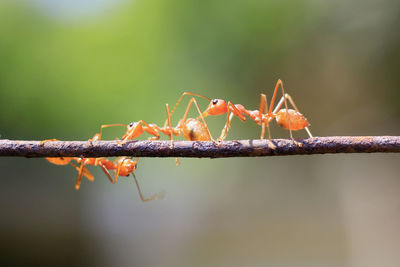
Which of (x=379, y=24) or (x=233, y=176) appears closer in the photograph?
(x=379, y=24)

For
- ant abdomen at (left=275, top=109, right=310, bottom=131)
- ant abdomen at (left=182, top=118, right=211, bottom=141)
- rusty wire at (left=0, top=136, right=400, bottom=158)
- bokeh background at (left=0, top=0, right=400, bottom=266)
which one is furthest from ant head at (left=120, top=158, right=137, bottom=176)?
bokeh background at (left=0, top=0, right=400, bottom=266)

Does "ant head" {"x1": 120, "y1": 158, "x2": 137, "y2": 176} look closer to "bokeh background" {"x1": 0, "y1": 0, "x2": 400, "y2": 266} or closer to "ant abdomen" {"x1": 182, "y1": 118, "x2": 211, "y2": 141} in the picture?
"ant abdomen" {"x1": 182, "y1": 118, "x2": 211, "y2": 141}

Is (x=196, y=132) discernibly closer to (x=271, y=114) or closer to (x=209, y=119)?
(x=271, y=114)

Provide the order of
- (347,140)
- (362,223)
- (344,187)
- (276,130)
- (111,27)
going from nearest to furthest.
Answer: (347,140), (362,223), (344,187), (276,130), (111,27)

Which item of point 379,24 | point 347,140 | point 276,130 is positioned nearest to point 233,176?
point 276,130

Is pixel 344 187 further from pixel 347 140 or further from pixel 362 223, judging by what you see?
pixel 347 140

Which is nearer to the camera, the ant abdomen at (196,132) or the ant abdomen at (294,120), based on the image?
the ant abdomen at (294,120)

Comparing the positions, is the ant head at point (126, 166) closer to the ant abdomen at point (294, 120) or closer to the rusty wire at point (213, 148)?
the ant abdomen at point (294, 120)

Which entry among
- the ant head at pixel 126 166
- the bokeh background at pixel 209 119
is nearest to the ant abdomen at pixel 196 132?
the ant head at pixel 126 166
